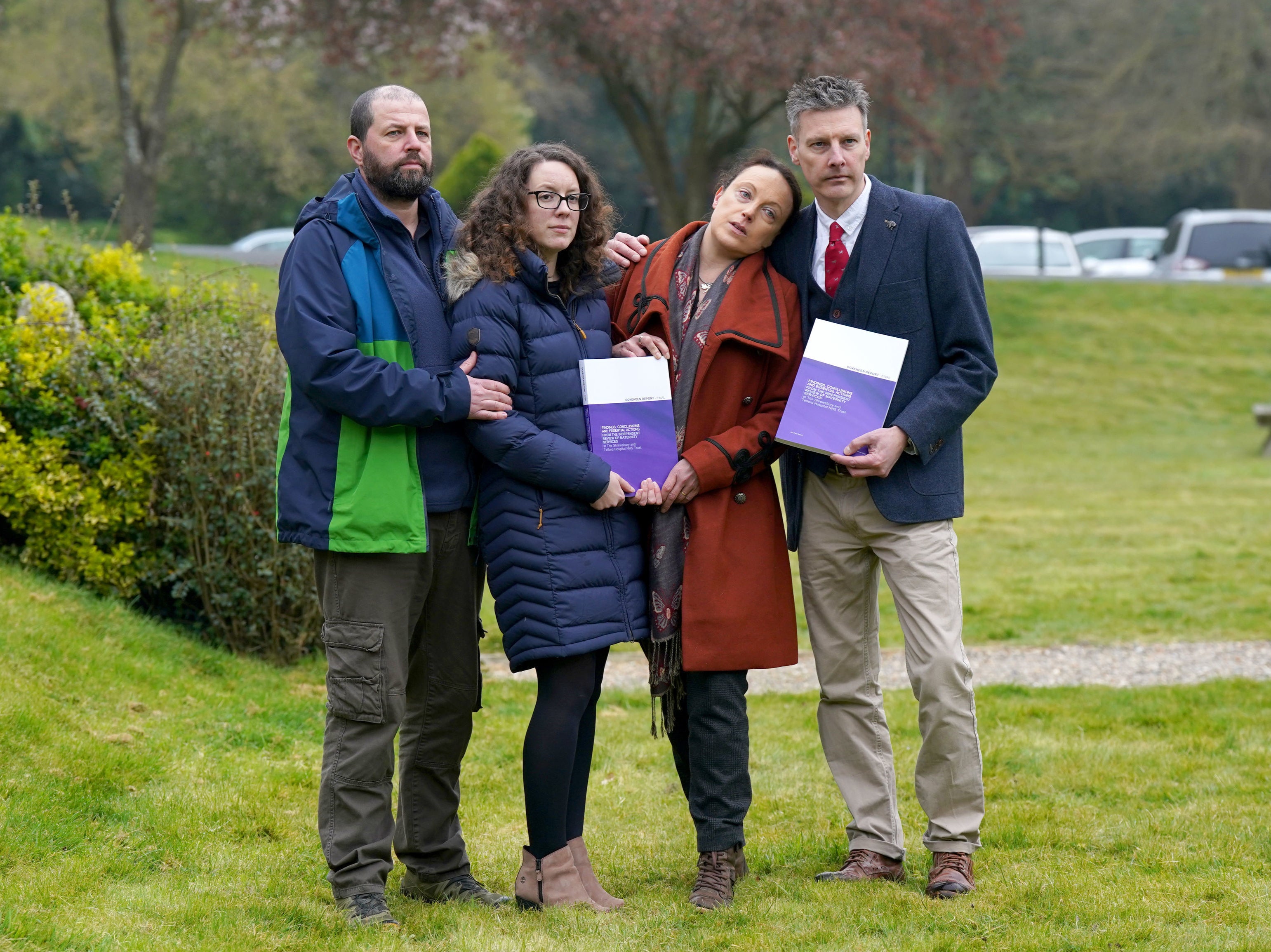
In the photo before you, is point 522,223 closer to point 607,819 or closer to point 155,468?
point 607,819

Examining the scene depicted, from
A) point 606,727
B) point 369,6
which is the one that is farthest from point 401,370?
point 369,6

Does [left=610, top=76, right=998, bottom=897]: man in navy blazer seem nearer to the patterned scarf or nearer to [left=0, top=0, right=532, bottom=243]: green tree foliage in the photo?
the patterned scarf

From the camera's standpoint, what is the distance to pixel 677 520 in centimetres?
396

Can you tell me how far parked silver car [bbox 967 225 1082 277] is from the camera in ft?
79.3

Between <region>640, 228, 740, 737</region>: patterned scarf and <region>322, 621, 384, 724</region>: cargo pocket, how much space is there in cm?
77

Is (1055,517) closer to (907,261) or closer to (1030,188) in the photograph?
(907,261)

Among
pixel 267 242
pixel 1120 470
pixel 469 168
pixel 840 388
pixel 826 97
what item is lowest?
pixel 1120 470

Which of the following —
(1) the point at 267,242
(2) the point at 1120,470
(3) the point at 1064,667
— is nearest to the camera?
(3) the point at 1064,667

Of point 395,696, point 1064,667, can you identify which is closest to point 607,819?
point 395,696

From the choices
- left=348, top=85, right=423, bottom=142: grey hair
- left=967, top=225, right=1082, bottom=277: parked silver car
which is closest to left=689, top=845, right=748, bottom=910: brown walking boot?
left=348, top=85, right=423, bottom=142: grey hair

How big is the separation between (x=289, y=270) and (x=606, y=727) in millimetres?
3182

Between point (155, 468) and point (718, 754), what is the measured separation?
370cm

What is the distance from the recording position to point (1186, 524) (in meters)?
11.4

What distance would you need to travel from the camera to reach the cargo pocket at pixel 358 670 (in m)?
3.71
